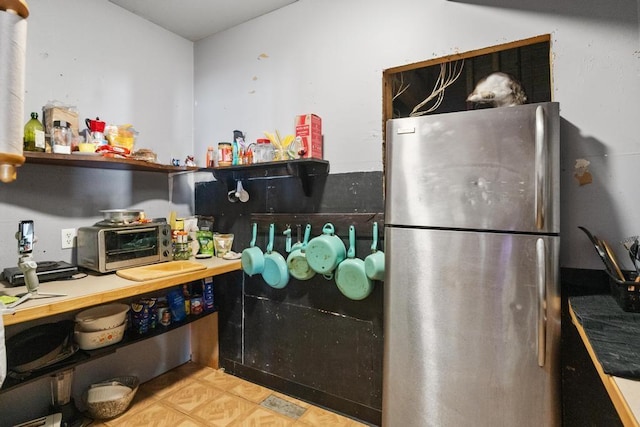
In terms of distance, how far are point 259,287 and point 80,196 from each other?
123 cm

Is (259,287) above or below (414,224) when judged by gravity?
below

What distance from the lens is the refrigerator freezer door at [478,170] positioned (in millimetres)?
Answer: 1094

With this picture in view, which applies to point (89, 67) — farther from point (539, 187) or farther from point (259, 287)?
point (539, 187)

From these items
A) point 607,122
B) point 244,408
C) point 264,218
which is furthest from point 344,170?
point 244,408

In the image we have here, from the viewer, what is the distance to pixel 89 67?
1.92 meters

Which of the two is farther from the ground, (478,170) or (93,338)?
(478,170)

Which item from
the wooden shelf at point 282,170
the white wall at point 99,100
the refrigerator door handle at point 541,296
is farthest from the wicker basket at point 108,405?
the refrigerator door handle at point 541,296

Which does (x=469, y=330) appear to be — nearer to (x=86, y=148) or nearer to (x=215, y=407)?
(x=215, y=407)

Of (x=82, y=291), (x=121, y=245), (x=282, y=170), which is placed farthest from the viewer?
(x=282, y=170)

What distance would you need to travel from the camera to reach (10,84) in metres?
0.73

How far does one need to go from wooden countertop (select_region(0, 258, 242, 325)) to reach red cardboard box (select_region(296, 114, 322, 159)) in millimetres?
914

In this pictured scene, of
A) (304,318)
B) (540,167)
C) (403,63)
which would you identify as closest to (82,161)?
(304,318)

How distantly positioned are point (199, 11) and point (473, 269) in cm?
231

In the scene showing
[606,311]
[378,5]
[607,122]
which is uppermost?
[378,5]
